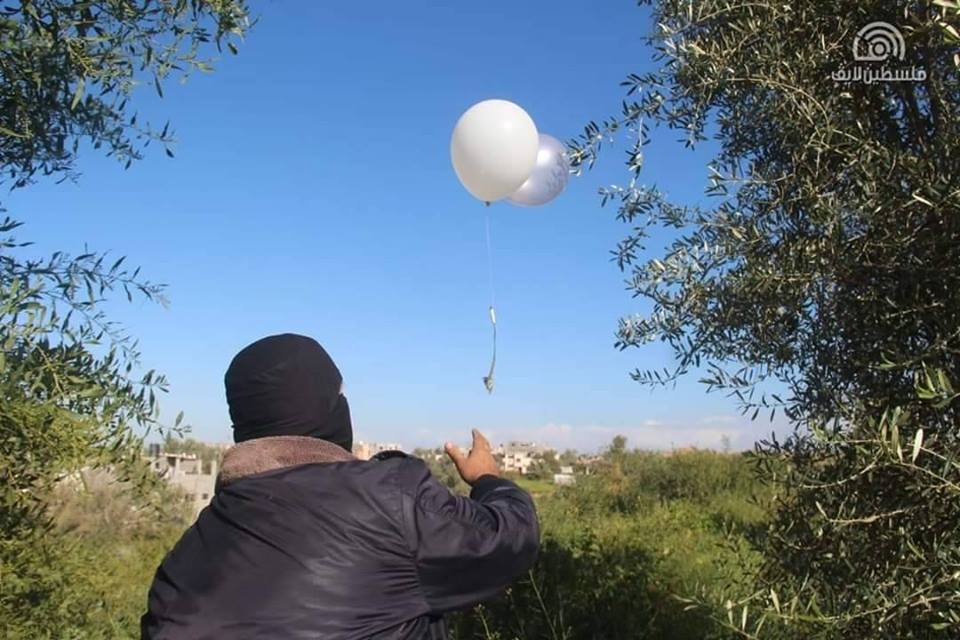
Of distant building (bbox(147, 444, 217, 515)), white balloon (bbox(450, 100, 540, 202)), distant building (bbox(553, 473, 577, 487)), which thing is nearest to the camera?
distant building (bbox(147, 444, 217, 515))

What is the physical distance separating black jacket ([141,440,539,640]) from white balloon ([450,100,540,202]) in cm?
258

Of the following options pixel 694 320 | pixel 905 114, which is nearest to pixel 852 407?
pixel 694 320

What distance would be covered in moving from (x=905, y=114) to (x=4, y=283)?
3089mm

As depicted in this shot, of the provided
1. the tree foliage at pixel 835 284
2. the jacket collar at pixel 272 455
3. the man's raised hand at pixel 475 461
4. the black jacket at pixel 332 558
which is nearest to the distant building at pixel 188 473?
the jacket collar at pixel 272 455

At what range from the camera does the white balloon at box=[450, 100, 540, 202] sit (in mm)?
4160

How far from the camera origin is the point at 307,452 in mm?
1882

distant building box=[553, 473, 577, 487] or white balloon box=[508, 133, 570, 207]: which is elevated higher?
white balloon box=[508, 133, 570, 207]

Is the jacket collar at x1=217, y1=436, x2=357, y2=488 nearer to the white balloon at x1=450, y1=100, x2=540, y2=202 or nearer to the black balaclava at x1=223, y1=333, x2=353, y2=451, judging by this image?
the black balaclava at x1=223, y1=333, x2=353, y2=451

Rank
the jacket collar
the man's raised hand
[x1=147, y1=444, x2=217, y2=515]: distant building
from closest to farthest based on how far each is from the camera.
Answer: the jacket collar, the man's raised hand, [x1=147, y1=444, x2=217, y2=515]: distant building

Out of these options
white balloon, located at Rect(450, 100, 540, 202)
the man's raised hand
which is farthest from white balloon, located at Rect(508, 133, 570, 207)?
the man's raised hand

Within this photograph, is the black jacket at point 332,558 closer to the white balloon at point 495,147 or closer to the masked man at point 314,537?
the masked man at point 314,537

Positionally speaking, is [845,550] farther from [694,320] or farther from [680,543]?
[680,543]

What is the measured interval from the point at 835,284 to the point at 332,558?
1833mm

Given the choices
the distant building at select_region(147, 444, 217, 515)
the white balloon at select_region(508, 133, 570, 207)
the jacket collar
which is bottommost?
the distant building at select_region(147, 444, 217, 515)
